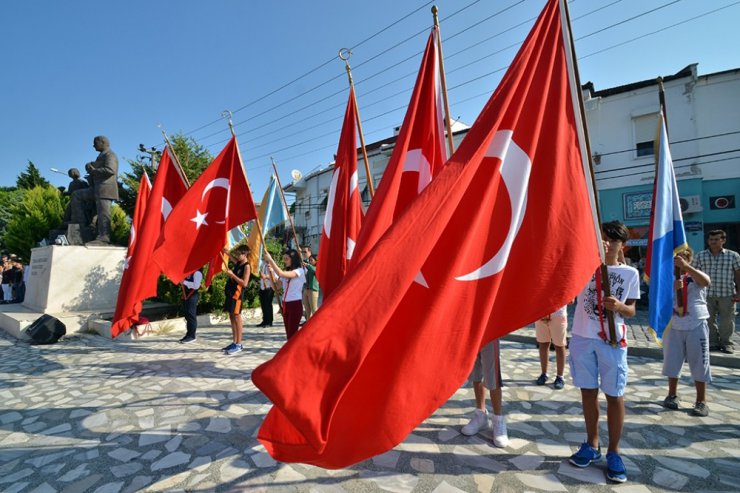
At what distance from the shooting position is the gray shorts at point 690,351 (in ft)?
13.0

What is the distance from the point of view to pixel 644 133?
16.4 meters

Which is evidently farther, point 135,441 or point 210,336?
point 210,336

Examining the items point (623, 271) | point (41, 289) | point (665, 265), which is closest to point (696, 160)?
point (665, 265)

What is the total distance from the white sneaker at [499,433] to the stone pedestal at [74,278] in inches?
413

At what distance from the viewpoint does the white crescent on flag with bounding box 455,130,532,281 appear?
2223mm

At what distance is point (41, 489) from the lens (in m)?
2.79

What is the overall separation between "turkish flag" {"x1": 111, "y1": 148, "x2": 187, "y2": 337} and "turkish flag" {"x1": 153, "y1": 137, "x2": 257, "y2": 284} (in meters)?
0.51

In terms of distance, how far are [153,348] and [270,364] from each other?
718 cm

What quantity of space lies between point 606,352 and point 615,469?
2.83 ft

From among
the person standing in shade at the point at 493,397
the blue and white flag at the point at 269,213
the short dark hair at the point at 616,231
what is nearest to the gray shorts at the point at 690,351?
the short dark hair at the point at 616,231

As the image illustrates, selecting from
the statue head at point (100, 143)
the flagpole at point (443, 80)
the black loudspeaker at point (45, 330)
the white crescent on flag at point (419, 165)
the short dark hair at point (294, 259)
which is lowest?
the black loudspeaker at point (45, 330)

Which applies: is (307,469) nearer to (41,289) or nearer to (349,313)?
(349,313)

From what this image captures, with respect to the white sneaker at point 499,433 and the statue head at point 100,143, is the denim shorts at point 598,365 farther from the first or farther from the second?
the statue head at point 100,143

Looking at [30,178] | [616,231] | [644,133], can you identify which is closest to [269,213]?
[616,231]
